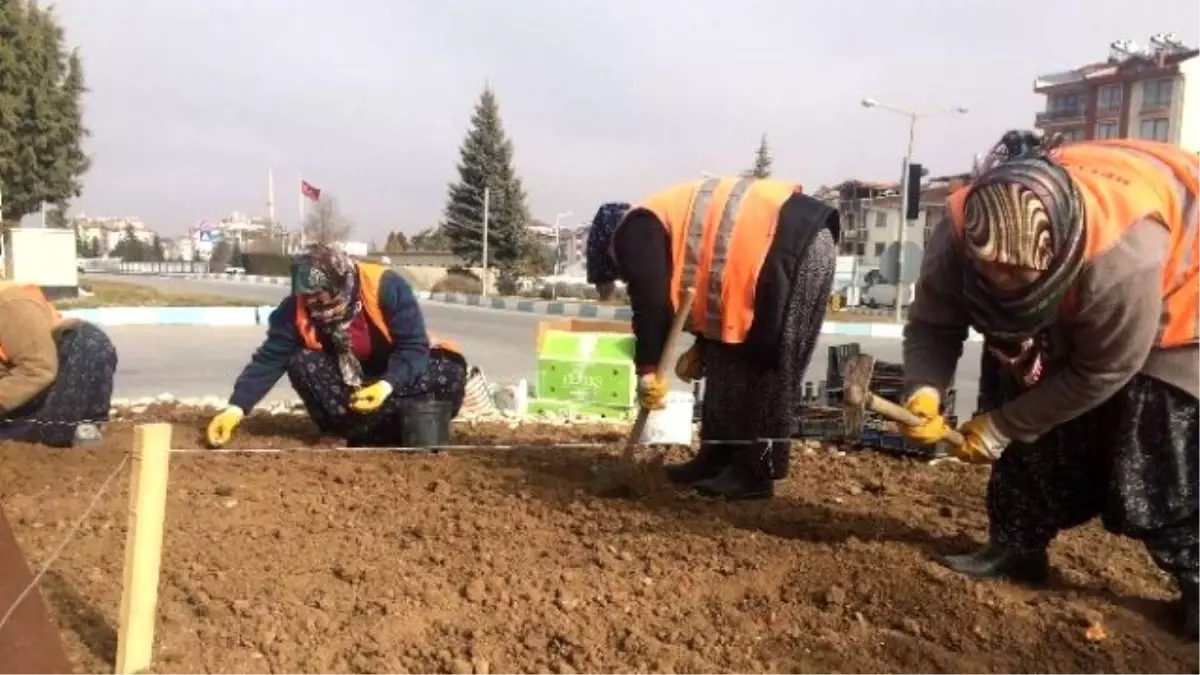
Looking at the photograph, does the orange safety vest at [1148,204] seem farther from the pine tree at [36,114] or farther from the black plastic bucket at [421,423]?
the pine tree at [36,114]

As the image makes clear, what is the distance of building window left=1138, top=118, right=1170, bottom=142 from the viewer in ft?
163

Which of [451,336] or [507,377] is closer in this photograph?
[507,377]

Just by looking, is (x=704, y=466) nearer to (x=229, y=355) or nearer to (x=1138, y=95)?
(x=229, y=355)

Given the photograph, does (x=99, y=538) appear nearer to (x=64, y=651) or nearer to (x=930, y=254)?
(x=64, y=651)

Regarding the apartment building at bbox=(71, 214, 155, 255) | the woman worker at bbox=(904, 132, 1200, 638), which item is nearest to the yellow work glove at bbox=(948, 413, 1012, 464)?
the woman worker at bbox=(904, 132, 1200, 638)

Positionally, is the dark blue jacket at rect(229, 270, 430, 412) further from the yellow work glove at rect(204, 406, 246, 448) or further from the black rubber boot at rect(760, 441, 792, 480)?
the black rubber boot at rect(760, 441, 792, 480)

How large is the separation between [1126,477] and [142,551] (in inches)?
93.8

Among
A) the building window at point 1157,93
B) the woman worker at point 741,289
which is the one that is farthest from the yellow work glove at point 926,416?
the building window at point 1157,93

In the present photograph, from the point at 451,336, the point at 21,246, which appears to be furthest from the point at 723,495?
the point at 21,246

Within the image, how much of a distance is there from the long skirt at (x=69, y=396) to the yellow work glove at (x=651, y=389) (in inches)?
103

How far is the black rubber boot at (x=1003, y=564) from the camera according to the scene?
2734mm

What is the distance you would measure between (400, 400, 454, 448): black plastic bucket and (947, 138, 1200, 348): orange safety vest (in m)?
2.61

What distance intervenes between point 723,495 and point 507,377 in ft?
20.5

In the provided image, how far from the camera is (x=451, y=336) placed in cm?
1506
